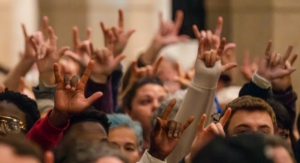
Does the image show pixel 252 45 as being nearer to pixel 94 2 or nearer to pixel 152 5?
pixel 152 5

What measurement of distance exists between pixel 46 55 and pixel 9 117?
0.87 metres

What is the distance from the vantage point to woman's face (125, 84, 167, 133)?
10.8 ft

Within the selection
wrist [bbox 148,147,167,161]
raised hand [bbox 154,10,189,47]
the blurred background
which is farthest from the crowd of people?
the blurred background

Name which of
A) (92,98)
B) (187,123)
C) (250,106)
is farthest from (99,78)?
(250,106)

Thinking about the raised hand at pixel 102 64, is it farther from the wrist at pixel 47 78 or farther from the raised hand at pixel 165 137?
the raised hand at pixel 165 137

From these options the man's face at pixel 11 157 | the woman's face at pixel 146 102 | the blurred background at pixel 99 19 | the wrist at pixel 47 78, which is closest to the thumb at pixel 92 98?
the man's face at pixel 11 157

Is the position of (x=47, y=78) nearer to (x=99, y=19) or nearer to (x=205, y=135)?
(x=205, y=135)

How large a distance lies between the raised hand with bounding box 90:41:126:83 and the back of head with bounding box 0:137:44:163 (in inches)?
50.1

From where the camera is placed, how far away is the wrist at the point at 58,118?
81.0 inches

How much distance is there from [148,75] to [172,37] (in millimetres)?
803

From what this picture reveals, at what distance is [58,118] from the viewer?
2.06 metres

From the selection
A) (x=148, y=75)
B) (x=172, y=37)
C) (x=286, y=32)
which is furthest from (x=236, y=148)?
(x=286, y=32)

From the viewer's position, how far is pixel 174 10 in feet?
24.4

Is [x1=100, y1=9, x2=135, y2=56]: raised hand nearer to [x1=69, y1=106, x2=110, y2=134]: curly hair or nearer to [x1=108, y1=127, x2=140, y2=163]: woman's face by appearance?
[x1=108, y1=127, x2=140, y2=163]: woman's face
